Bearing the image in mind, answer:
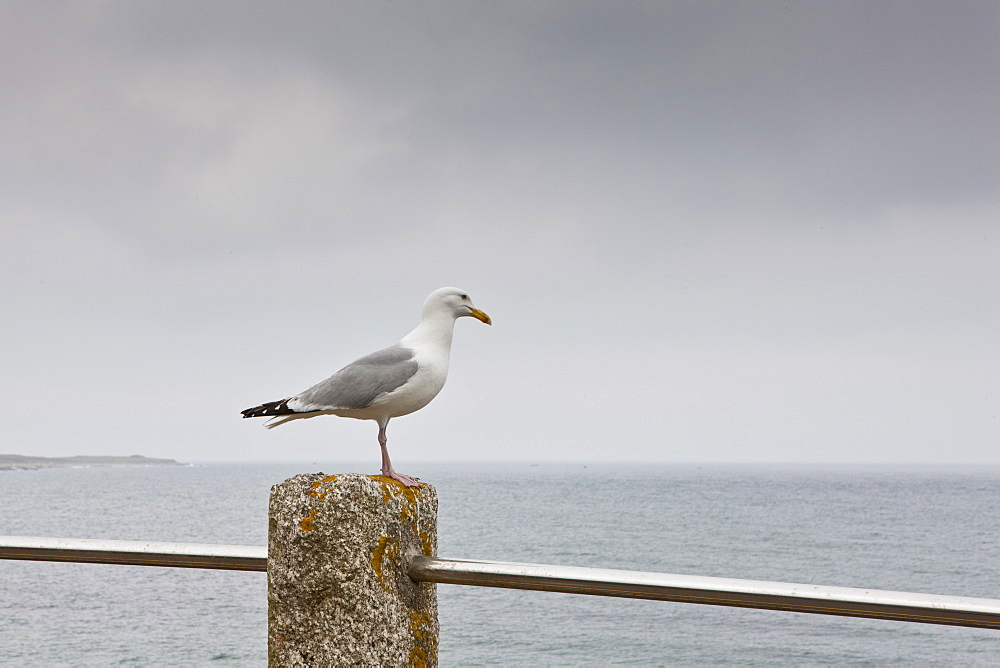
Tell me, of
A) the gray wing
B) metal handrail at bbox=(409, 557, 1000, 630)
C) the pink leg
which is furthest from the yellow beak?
metal handrail at bbox=(409, 557, 1000, 630)

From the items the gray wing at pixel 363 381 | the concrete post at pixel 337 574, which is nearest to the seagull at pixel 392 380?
the gray wing at pixel 363 381

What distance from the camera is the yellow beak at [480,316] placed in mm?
2791

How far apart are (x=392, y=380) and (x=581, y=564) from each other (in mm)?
49139

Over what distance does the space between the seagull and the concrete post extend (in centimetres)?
46

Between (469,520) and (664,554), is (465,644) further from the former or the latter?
(469,520)

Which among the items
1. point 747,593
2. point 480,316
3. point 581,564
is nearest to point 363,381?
point 480,316

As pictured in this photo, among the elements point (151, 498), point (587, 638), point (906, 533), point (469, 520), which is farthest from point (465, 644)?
point (151, 498)

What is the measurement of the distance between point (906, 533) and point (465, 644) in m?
52.0

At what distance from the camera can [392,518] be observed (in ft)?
6.14

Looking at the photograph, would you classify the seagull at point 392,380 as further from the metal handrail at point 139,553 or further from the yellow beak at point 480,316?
the metal handrail at point 139,553

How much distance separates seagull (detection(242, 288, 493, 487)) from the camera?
8.27 feet

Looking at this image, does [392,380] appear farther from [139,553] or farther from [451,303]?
[139,553]

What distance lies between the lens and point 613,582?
5.18 feet

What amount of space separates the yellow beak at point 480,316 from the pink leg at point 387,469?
1.54ft
